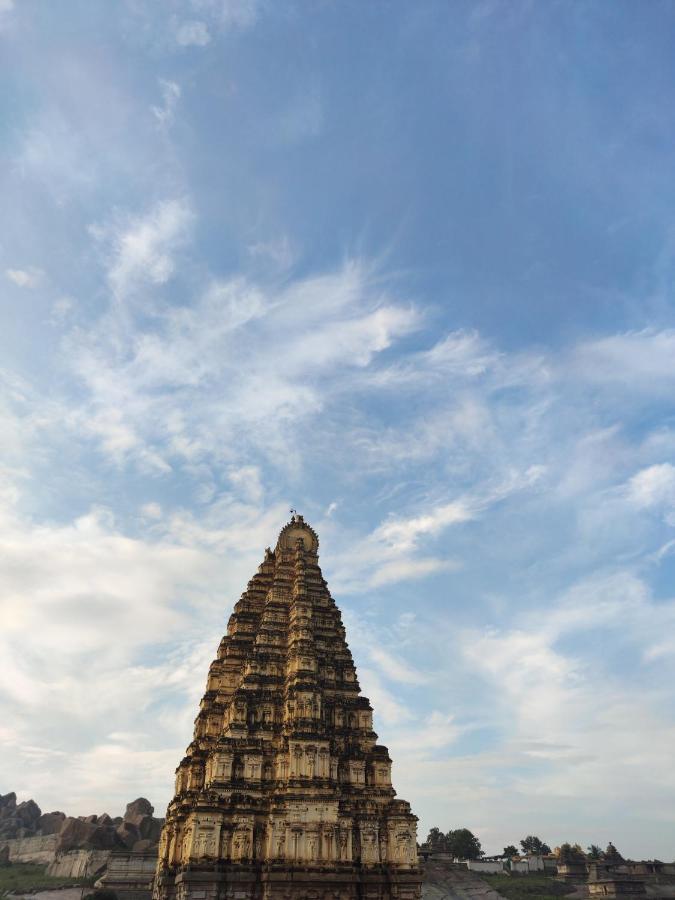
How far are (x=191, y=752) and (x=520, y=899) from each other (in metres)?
51.2

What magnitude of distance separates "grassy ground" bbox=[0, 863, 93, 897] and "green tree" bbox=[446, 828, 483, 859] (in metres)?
63.6

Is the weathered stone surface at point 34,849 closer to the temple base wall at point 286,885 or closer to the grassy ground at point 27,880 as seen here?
the grassy ground at point 27,880

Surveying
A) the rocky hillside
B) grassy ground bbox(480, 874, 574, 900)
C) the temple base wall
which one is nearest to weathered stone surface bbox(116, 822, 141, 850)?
the rocky hillside

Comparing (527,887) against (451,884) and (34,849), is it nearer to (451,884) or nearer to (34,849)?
(451,884)

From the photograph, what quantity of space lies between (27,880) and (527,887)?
188 ft

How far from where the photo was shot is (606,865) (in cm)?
7894

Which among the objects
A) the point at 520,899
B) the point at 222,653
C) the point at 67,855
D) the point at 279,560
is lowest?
the point at 520,899

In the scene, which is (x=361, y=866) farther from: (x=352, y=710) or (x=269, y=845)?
(x=352, y=710)

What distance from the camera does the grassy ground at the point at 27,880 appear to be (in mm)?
61281

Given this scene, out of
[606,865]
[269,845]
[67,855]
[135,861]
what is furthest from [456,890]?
[269,845]

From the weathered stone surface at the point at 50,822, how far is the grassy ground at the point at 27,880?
22.0 metres

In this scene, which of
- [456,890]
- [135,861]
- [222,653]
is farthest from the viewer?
[456,890]

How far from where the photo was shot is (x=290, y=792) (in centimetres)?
3195

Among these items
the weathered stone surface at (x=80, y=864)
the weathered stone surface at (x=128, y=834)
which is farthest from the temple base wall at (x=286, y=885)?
the weathered stone surface at (x=128, y=834)
